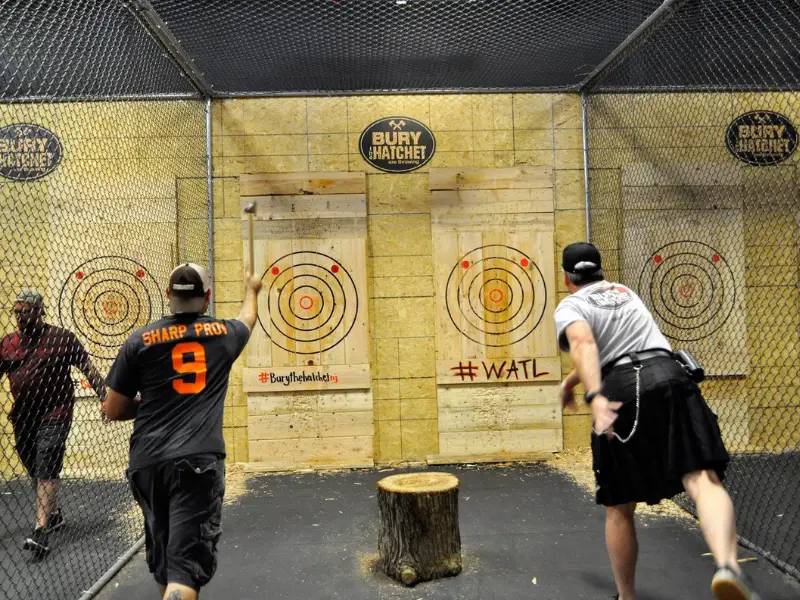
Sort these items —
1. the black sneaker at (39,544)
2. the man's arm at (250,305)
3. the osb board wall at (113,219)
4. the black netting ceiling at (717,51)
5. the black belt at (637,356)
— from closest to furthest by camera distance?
the black belt at (637,356)
the man's arm at (250,305)
the black sneaker at (39,544)
the black netting ceiling at (717,51)
the osb board wall at (113,219)

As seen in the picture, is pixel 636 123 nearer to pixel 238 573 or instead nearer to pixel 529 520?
pixel 529 520

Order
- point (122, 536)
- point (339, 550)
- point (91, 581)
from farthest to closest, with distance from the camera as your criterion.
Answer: point (122, 536) < point (339, 550) < point (91, 581)

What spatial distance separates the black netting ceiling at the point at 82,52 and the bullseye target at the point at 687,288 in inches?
156

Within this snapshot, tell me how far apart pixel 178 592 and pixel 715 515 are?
1654mm

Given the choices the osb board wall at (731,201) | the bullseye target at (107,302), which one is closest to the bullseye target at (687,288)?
the osb board wall at (731,201)

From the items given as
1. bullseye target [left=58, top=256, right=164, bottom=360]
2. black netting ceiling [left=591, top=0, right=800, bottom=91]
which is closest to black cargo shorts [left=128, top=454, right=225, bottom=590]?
bullseye target [left=58, top=256, right=164, bottom=360]

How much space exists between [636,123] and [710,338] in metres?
1.84

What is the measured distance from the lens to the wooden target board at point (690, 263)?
518 cm

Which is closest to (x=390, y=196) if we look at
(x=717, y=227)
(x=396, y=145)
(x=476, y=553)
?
(x=396, y=145)

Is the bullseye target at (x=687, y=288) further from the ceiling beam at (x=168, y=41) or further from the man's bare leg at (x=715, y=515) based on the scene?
the ceiling beam at (x=168, y=41)

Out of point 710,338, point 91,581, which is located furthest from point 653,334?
point 710,338

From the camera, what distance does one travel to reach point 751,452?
16.7 feet

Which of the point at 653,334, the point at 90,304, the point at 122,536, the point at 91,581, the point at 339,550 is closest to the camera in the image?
the point at 653,334

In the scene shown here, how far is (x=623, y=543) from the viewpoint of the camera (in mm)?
2342
